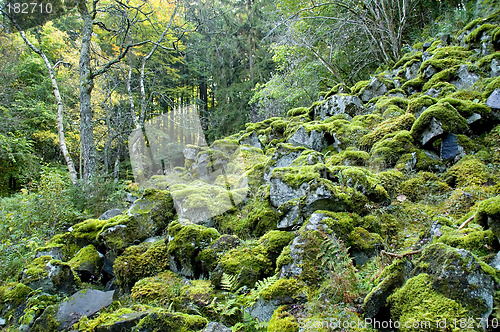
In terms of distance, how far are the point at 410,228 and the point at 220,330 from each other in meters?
2.76

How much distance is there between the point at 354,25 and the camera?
11500mm

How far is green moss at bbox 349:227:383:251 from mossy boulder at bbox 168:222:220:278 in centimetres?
203

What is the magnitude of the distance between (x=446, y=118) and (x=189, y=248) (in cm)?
513

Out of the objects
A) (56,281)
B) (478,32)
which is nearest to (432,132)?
(478,32)

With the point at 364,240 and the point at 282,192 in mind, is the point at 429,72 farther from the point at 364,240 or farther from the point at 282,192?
the point at 364,240

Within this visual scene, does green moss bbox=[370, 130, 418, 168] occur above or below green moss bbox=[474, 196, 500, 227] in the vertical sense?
above

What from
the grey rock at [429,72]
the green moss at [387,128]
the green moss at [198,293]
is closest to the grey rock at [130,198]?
the green moss at [198,293]

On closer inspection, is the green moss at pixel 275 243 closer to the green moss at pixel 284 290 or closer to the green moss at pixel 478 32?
the green moss at pixel 284 290

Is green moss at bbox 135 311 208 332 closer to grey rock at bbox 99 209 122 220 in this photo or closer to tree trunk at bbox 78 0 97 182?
grey rock at bbox 99 209 122 220

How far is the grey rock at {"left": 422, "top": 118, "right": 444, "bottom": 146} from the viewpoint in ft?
16.9

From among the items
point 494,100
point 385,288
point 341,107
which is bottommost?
point 385,288

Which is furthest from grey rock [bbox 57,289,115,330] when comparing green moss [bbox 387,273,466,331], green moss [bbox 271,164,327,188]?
green moss [bbox 387,273,466,331]

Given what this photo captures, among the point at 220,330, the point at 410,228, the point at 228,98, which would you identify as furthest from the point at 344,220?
the point at 228,98

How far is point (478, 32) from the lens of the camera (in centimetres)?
757
